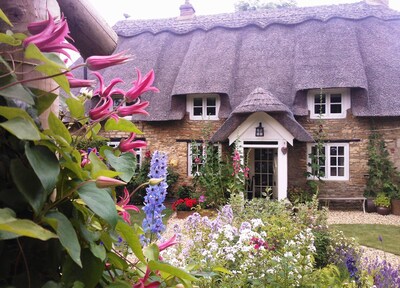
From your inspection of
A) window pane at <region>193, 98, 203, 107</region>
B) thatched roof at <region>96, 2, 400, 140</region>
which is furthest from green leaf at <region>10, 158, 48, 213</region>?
window pane at <region>193, 98, 203, 107</region>

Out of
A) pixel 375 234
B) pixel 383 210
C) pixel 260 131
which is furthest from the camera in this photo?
pixel 260 131

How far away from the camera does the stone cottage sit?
10266 millimetres

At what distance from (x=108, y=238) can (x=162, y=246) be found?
245 millimetres

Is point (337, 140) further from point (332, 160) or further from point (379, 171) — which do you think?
point (379, 171)

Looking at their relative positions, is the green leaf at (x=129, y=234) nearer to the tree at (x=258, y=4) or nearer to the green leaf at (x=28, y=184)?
the green leaf at (x=28, y=184)

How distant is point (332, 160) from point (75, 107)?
11130mm

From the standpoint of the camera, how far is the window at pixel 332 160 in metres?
10.7

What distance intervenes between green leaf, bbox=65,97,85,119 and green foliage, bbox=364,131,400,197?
10665mm

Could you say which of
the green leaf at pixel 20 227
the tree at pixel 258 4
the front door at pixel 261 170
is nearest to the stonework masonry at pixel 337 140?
the front door at pixel 261 170

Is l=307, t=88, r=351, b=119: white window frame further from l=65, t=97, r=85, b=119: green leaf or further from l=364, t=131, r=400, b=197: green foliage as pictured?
l=65, t=97, r=85, b=119: green leaf

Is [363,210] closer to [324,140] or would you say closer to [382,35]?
[324,140]

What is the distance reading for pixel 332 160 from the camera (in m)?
10.9

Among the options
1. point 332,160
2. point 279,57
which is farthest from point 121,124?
point 279,57

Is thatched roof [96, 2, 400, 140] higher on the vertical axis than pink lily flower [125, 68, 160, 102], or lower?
higher
